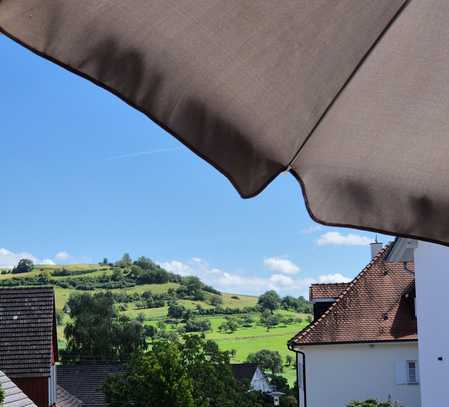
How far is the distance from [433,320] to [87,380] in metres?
29.7

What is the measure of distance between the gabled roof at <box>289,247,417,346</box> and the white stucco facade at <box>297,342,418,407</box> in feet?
0.96

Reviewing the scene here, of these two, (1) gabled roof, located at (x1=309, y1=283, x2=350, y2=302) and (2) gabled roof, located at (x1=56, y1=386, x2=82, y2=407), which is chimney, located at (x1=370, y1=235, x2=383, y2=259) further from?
(2) gabled roof, located at (x1=56, y1=386, x2=82, y2=407)

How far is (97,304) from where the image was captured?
6612 centimetres

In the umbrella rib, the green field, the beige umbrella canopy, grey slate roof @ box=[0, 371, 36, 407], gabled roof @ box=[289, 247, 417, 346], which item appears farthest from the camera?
the green field

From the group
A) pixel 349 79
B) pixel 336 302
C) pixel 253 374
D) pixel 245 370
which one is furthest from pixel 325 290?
pixel 245 370

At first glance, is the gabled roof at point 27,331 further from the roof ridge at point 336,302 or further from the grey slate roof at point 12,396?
the roof ridge at point 336,302

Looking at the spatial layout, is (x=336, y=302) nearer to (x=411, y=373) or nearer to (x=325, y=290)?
(x=325, y=290)

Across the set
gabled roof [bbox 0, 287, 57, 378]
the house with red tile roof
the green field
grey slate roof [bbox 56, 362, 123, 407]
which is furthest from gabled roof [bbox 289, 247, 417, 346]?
the green field

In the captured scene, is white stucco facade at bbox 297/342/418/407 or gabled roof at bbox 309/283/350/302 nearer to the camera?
white stucco facade at bbox 297/342/418/407

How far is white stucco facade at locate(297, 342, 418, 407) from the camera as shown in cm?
2170

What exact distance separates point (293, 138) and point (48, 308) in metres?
17.6

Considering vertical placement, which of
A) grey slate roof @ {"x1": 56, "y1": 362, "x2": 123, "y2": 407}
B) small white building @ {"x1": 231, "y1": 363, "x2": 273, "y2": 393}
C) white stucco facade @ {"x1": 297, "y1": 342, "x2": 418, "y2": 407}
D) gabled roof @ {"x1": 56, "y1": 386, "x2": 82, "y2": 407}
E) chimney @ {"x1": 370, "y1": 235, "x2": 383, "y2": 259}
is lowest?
small white building @ {"x1": 231, "y1": 363, "x2": 273, "y2": 393}

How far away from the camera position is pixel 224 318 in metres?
107

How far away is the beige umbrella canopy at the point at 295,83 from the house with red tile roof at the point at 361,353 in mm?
20034
